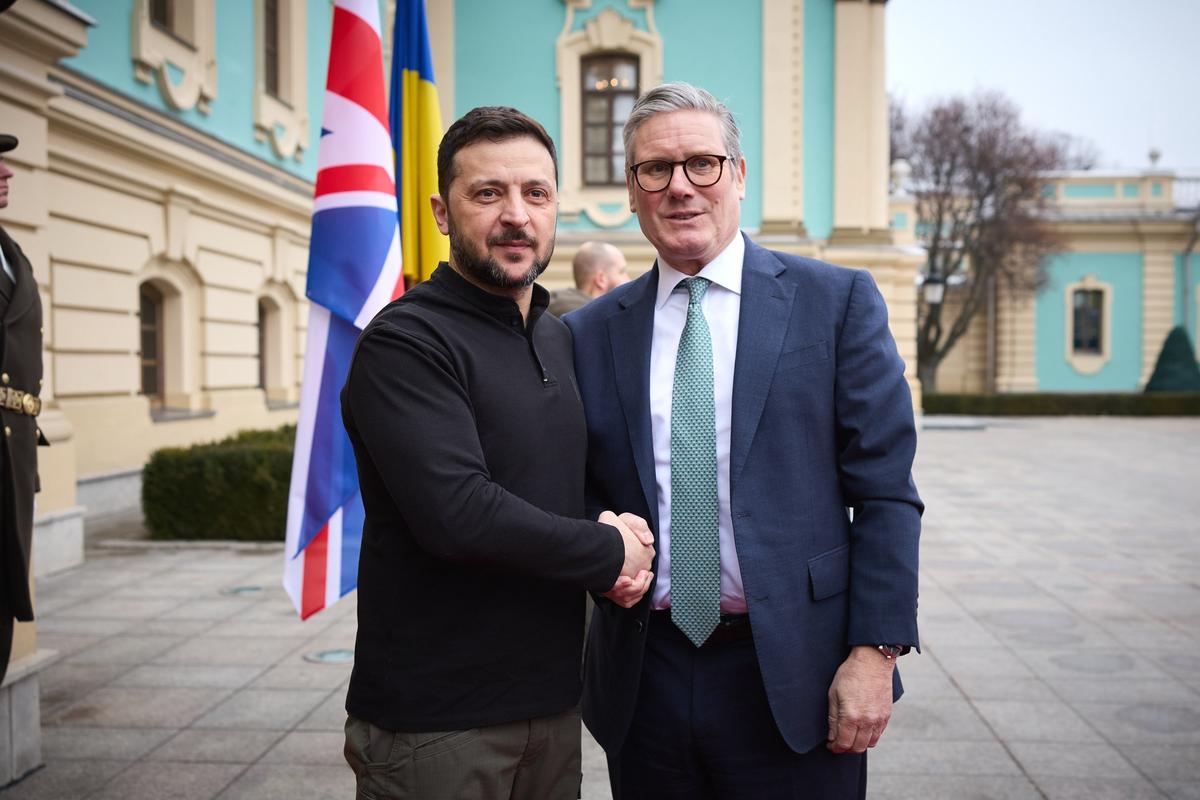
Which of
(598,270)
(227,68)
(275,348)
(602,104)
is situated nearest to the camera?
(598,270)

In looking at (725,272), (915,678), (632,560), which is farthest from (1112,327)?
(632,560)

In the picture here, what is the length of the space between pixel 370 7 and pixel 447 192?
93.9 inches

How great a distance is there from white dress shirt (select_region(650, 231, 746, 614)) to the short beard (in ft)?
1.30

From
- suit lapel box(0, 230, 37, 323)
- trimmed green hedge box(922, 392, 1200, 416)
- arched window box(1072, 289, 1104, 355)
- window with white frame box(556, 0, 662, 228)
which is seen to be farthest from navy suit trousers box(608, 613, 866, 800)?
arched window box(1072, 289, 1104, 355)

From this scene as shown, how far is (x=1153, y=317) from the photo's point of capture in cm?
3566

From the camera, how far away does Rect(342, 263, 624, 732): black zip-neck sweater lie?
5.99 feet

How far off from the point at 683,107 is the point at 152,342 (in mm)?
11253

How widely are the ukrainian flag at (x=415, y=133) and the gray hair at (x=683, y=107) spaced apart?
2.05m

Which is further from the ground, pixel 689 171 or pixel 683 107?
pixel 683 107

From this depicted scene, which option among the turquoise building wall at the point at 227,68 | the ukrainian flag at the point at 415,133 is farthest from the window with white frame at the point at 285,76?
the ukrainian flag at the point at 415,133

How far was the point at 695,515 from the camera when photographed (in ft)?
7.10

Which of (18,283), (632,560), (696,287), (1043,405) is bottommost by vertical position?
(1043,405)

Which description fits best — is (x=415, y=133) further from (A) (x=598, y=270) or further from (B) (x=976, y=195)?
(B) (x=976, y=195)

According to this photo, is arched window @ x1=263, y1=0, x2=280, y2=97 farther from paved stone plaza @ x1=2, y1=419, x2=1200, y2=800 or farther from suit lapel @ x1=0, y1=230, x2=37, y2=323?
suit lapel @ x1=0, y1=230, x2=37, y2=323
